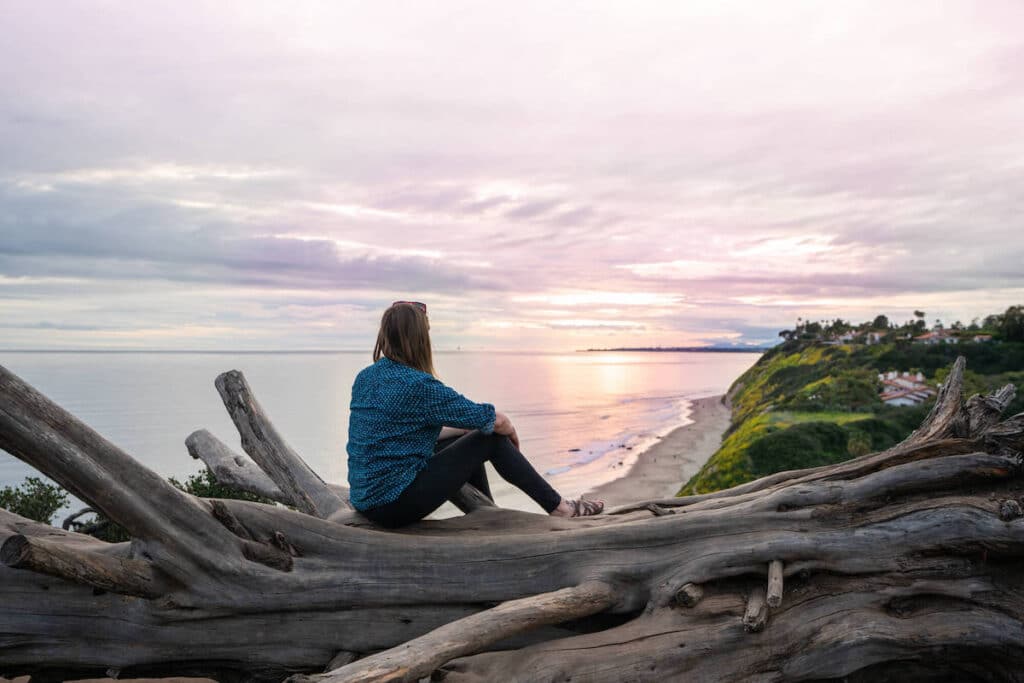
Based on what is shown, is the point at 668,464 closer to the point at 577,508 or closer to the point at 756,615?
the point at 577,508

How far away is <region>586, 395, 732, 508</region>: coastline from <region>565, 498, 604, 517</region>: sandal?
8473mm

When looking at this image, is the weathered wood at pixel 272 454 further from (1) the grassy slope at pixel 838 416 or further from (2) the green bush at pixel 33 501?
(1) the grassy slope at pixel 838 416

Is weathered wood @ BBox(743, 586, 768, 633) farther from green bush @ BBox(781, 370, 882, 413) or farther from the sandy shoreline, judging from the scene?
green bush @ BBox(781, 370, 882, 413)

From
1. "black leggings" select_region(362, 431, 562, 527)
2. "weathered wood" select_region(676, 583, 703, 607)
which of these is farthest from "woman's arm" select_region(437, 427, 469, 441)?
"weathered wood" select_region(676, 583, 703, 607)

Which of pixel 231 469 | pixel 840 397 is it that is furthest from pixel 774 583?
pixel 840 397

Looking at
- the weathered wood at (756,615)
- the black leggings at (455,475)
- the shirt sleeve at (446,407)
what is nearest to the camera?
the weathered wood at (756,615)

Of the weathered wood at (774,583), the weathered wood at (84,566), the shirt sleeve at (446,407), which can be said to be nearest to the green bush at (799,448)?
the weathered wood at (774,583)

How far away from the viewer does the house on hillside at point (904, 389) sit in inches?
1022

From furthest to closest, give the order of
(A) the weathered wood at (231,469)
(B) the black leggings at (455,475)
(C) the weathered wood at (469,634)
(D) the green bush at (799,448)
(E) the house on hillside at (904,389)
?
1. (E) the house on hillside at (904,389)
2. (D) the green bush at (799,448)
3. (A) the weathered wood at (231,469)
4. (B) the black leggings at (455,475)
5. (C) the weathered wood at (469,634)

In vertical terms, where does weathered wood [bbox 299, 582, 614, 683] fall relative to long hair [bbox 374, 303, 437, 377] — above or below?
below

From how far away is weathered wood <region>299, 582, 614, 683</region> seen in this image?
386cm

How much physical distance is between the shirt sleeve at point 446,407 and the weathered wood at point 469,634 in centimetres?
136

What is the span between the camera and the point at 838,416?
22.8m

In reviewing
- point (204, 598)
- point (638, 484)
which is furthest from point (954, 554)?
point (638, 484)
